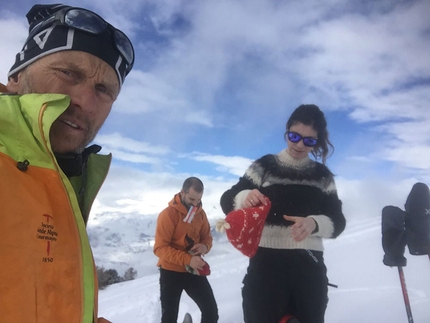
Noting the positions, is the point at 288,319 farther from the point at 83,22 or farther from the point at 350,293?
the point at 350,293

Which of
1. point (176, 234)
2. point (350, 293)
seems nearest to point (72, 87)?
point (176, 234)

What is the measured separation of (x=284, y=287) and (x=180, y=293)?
227cm

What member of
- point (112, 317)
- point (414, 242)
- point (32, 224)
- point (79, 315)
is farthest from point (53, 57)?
point (112, 317)

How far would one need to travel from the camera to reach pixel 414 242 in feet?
9.98

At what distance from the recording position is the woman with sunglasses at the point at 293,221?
2469mm

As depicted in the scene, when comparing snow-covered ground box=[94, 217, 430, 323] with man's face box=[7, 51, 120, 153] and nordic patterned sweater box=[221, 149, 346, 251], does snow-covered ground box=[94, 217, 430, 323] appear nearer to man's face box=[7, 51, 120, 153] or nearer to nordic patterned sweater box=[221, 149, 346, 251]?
nordic patterned sweater box=[221, 149, 346, 251]

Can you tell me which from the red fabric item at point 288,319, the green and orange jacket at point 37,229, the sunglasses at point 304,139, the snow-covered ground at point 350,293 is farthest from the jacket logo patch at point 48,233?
the snow-covered ground at point 350,293

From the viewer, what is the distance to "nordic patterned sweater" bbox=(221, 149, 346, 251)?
103 inches

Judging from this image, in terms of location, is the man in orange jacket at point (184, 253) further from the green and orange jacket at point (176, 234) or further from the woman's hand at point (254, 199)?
the woman's hand at point (254, 199)

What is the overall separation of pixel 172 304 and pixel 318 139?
2.82 m

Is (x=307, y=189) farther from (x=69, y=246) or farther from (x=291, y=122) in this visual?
(x=69, y=246)

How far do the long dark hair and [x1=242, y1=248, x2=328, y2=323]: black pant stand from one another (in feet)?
3.00

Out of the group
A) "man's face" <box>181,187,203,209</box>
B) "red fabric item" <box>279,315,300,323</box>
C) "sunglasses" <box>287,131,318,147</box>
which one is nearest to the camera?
"red fabric item" <box>279,315,300,323</box>

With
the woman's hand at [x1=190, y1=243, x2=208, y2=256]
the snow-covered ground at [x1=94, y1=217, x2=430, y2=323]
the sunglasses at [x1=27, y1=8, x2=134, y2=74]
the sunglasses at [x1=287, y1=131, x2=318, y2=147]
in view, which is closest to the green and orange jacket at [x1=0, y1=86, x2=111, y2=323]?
the sunglasses at [x1=27, y1=8, x2=134, y2=74]
